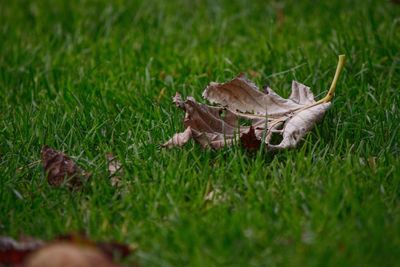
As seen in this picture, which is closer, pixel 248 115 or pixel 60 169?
pixel 60 169

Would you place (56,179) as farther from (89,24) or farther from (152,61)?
(89,24)

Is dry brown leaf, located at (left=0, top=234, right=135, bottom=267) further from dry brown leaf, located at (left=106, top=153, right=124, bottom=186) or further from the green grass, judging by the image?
dry brown leaf, located at (left=106, top=153, right=124, bottom=186)


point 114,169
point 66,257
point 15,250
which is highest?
point 66,257

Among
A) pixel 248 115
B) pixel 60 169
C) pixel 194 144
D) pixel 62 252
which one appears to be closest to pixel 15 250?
pixel 62 252

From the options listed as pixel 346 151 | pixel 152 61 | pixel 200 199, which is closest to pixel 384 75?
pixel 346 151

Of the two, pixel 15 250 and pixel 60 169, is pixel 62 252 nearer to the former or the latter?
pixel 15 250

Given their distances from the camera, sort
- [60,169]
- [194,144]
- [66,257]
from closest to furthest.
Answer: [66,257], [60,169], [194,144]
